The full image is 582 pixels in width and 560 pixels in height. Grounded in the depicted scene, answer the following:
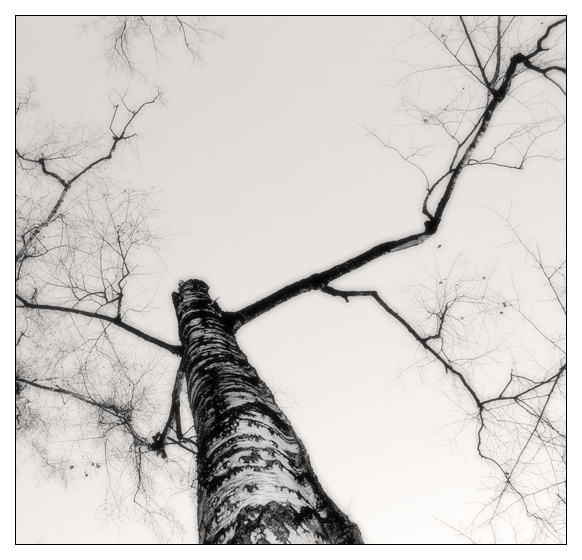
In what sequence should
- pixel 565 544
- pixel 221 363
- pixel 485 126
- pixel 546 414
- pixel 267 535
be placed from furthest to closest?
1. pixel 546 414
2. pixel 485 126
3. pixel 565 544
4. pixel 221 363
5. pixel 267 535

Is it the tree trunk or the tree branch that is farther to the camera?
the tree branch

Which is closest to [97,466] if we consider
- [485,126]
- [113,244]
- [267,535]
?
[113,244]

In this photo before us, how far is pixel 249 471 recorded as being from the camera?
4.90 feet

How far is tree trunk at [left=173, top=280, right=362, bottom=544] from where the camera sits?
132 centimetres

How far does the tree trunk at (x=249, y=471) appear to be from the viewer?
1315 millimetres

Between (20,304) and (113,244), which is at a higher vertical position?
(113,244)

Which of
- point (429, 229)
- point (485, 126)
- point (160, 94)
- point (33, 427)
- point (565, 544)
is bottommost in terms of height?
point (565, 544)

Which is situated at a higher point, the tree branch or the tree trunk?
the tree branch

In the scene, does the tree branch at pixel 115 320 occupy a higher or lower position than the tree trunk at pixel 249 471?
higher

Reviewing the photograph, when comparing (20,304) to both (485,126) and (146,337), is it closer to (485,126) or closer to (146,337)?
(146,337)

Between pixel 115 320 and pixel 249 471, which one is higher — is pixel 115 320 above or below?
above

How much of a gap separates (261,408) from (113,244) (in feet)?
8.77

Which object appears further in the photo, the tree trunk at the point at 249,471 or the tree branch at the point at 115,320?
the tree branch at the point at 115,320

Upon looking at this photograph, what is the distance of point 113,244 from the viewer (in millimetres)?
3949
